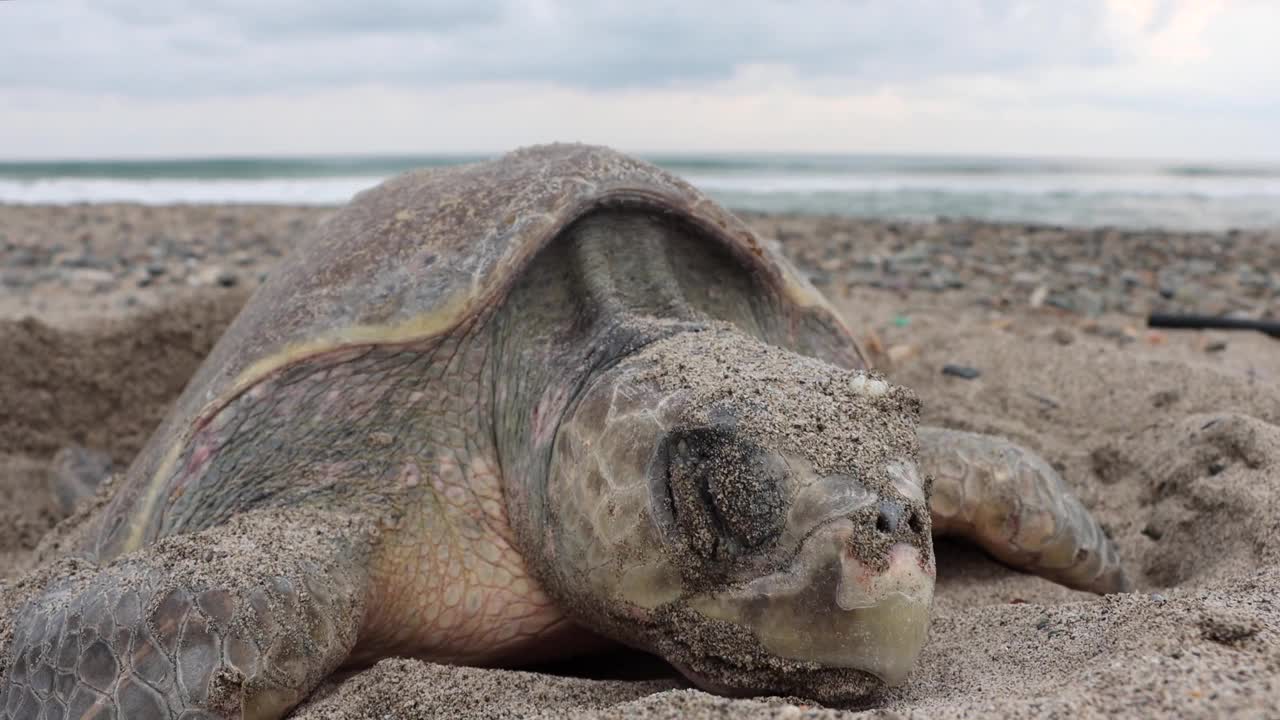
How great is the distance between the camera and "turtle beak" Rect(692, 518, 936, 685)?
136 cm

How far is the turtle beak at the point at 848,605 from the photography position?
4.45 ft

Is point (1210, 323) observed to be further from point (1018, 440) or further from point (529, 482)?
point (529, 482)

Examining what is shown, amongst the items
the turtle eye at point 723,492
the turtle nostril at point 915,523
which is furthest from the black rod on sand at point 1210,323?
the turtle eye at point 723,492

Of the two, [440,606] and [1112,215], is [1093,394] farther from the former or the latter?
[1112,215]

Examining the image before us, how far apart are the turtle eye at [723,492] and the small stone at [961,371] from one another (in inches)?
117

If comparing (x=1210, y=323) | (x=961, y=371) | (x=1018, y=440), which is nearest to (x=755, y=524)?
(x=1018, y=440)

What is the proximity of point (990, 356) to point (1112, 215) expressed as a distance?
1228cm

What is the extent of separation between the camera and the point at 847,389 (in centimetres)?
162

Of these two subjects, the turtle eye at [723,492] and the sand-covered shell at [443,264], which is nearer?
the turtle eye at [723,492]

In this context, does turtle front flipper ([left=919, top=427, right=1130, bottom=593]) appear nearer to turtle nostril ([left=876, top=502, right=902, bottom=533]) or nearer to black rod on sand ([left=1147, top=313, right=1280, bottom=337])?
turtle nostril ([left=876, top=502, right=902, bottom=533])

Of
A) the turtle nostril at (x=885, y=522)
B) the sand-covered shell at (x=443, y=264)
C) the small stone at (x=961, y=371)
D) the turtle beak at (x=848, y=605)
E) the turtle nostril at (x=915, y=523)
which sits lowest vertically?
the small stone at (x=961, y=371)

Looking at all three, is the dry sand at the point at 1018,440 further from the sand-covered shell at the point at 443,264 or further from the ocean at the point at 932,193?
Result: the ocean at the point at 932,193

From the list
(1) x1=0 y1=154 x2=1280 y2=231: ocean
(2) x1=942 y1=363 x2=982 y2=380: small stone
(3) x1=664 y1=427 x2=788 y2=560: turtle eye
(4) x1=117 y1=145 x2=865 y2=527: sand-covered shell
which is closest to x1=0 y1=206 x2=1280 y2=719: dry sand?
(2) x1=942 y1=363 x2=982 y2=380: small stone

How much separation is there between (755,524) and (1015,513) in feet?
3.52
